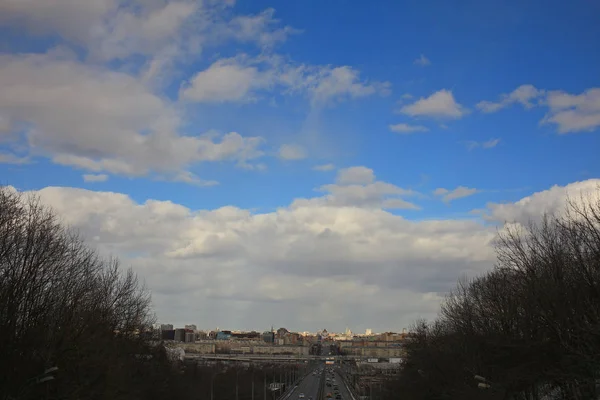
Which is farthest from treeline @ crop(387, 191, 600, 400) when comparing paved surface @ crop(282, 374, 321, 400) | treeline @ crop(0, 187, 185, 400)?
paved surface @ crop(282, 374, 321, 400)

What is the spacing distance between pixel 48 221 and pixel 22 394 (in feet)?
31.6

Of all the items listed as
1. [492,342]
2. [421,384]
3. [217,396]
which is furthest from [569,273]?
[217,396]

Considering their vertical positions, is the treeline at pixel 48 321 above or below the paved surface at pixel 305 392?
above

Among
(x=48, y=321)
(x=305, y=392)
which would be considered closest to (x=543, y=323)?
(x=48, y=321)

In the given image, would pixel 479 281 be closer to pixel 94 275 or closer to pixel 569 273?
pixel 569 273

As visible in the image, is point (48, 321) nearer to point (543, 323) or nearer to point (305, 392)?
point (543, 323)

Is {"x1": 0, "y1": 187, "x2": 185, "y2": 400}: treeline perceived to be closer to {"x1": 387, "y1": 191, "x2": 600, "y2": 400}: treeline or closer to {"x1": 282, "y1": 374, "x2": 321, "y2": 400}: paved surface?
{"x1": 387, "y1": 191, "x2": 600, "y2": 400}: treeline

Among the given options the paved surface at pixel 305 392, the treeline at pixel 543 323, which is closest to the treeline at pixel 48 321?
the treeline at pixel 543 323

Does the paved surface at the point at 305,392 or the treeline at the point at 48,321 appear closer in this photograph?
the treeline at the point at 48,321

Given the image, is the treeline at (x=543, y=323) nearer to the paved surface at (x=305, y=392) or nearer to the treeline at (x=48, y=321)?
the treeline at (x=48, y=321)

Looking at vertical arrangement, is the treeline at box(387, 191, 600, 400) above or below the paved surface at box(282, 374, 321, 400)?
above

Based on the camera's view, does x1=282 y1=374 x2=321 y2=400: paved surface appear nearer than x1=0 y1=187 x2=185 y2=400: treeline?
No

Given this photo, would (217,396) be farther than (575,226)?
Yes

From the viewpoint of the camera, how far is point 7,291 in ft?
97.2
